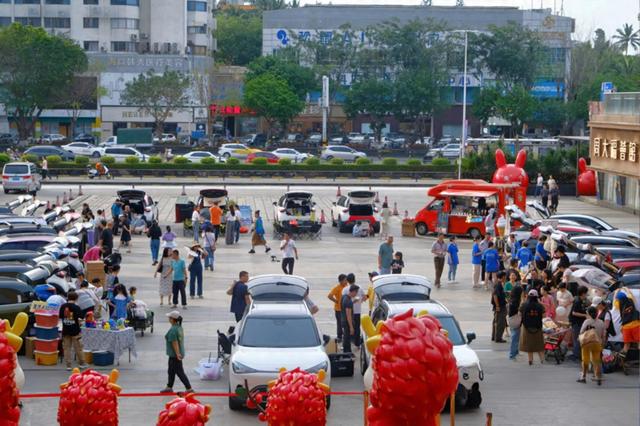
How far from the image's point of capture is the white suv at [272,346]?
52.9 feet

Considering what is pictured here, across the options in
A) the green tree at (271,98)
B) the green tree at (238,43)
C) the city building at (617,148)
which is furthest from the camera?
the green tree at (238,43)

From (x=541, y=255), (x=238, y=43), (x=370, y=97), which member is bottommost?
(x=541, y=255)

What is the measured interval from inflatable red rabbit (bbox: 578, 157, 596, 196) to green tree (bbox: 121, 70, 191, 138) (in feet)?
139

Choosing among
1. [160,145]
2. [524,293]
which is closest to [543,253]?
[524,293]

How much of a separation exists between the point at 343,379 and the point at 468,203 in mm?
20511

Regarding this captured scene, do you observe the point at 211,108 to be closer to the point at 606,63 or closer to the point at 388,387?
the point at 606,63

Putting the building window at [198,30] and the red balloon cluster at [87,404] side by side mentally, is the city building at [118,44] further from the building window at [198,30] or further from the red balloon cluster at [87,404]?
the red balloon cluster at [87,404]

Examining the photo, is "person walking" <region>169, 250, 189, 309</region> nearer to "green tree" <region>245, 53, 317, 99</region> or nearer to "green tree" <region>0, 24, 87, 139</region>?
"green tree" <region>0, 24, 87, 139</region>

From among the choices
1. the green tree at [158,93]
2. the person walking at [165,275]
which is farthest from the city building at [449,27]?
the person walking at [165,275]

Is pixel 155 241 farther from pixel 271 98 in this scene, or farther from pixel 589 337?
pixel 271 98

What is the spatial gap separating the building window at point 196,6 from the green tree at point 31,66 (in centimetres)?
2124

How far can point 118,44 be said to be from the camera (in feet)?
326

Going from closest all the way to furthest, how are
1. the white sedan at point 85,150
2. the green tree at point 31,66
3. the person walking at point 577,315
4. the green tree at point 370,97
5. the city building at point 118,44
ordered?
the person walking at point 577,315 → the white sedan at point 85,150 → the green tree at point 31,66 → the green tree at point 370,97 → the city building at point 118,44

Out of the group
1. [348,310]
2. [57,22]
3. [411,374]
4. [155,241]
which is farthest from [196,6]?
[411,374]
